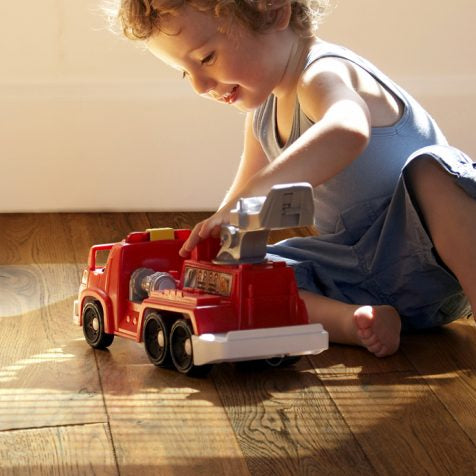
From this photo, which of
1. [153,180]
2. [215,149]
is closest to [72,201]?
[153,180]

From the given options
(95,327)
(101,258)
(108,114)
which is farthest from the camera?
(108,114)

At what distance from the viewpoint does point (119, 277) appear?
1.26 meters

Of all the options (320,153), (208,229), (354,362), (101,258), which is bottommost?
(101,258)

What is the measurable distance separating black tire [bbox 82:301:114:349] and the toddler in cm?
15

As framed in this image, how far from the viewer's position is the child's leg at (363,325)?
126cm

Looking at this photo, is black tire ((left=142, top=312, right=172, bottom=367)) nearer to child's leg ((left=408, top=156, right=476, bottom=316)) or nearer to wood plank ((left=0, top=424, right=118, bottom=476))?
wood plank ((left=0, top=424, right=118, bottom=476))

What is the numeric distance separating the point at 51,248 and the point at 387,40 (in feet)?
2.93

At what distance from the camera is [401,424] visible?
3.41 feet

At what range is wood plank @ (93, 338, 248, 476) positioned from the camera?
942 millimetres

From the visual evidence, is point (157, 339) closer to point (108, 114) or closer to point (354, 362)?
point (354, 362)

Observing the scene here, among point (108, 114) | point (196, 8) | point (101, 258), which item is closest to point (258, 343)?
point (196, 8)

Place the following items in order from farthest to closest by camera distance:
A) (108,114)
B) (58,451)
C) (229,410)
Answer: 1. (108,114)
2. (229,410)
3. (58,451)

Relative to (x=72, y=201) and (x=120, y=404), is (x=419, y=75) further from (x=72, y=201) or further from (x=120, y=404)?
(x=120, y=404)

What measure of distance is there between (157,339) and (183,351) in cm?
5
